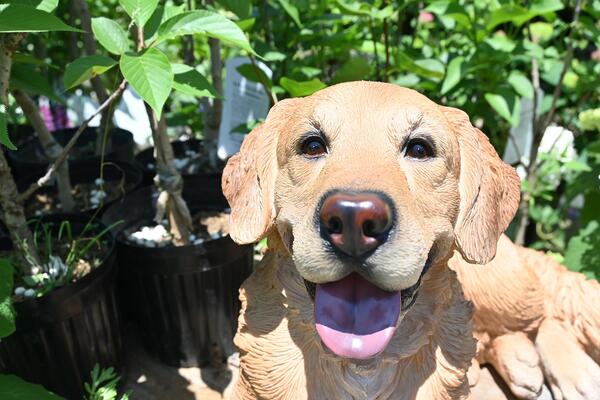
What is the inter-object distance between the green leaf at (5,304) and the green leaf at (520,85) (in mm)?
1631

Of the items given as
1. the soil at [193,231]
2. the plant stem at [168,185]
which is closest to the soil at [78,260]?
the soil at [193,231]

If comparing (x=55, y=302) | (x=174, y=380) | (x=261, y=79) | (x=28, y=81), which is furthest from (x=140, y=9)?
(x=174, y=380)

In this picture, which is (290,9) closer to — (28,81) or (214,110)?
(214,110)

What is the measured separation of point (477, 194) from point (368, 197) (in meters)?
0.27

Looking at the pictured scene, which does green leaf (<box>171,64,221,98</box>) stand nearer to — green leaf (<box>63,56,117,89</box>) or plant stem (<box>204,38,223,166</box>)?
green leaf (<box>63,56,117,89</box>)

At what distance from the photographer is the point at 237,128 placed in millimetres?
1880

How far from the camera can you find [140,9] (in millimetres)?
1146

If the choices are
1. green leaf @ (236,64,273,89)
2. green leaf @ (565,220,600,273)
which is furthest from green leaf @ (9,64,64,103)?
green leaf @ (565,220,600,273)

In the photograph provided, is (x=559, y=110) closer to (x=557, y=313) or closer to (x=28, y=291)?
(x=557, y=313)

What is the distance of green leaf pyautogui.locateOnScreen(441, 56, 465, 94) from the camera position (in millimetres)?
1768

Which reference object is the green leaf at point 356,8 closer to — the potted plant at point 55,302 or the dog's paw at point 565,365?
the potted plant at point 55,302

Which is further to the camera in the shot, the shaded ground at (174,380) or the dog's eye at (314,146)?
the shaded ground at (174,380)

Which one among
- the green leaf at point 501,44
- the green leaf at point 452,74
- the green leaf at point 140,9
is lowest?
the green leaf at point 452,74

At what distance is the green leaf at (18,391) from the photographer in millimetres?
1132
